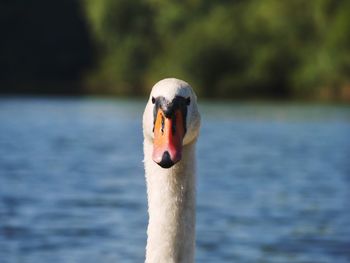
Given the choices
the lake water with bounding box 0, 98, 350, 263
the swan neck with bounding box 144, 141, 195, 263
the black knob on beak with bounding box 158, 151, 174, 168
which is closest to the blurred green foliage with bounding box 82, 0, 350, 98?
the lake water with bounding box 0, 98, 350, 263

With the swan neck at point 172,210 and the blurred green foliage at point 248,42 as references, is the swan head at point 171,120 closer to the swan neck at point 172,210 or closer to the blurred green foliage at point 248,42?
the swan neck at point 172,210

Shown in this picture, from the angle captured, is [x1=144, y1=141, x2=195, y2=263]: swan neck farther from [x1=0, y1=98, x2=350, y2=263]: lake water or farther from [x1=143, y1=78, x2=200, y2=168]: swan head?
[x1=0, y1=98, x2=350, y2=263]: lake water

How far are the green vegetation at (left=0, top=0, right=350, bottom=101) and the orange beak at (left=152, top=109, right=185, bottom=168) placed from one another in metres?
60.2

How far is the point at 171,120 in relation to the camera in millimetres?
5371

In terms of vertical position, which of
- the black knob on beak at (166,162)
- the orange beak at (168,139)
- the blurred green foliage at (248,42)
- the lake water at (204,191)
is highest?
the blurred green foliage at (248,42)

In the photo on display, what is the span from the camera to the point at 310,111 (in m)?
55.9

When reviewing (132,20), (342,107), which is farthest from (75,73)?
(342,107)

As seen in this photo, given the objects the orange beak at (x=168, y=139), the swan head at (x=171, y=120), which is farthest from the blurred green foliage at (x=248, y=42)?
the orange beak at (x=168, y=139)

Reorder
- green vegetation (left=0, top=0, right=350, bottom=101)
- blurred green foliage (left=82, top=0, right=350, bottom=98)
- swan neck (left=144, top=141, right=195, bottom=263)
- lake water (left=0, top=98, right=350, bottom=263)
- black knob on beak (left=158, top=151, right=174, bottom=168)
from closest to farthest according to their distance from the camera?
black knob on beak (left=158, top=151, right=174, bottom=168) → swan neck (left=144, top=141, right=195, bottom=263) → lake water (left=0, top=98, right=350, bottom=263) → blurred green foliage (left=82, top=0, right=350, bottom=98) → green vegetation (left=0, top=0, right=350, bottom=101)

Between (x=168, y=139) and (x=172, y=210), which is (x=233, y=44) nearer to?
(x=172, y=210)

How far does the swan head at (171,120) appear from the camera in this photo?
207 inches

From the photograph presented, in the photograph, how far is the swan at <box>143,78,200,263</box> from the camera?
5410mm

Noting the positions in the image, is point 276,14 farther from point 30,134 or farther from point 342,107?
point 30,134

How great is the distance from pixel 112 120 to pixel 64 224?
105ft
